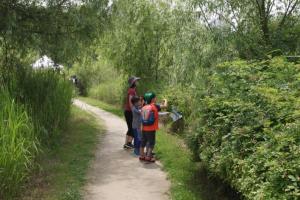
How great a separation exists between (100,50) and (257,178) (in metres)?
18.1

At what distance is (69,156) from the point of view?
9805 millimetres

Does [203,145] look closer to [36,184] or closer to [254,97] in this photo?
[254,97]

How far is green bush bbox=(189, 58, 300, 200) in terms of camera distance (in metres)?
4.43

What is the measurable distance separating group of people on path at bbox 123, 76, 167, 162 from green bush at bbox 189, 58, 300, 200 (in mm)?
1144

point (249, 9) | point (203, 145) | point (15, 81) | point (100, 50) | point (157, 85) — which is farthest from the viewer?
point (100, 50)

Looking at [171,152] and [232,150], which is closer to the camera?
[232,150]

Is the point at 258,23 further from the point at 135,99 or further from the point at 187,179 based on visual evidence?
the point at 187,179

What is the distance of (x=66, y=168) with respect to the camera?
8719mm

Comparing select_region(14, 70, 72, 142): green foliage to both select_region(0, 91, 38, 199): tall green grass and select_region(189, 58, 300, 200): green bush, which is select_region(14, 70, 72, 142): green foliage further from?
select_region(189, 58, 300, 200): green bush

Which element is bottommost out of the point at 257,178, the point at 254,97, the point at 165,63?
the point at 257,178

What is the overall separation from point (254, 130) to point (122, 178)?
129 inches

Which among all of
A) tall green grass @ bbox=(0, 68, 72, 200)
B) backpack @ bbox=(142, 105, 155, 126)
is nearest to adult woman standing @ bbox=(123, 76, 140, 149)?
backpack @ bbox=(142, 105, 155, 126)

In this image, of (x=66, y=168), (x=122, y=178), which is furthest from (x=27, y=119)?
(x=122, y=178)

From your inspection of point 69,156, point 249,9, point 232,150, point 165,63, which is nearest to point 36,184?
point 69,156
